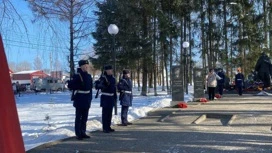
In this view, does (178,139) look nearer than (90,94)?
Yes

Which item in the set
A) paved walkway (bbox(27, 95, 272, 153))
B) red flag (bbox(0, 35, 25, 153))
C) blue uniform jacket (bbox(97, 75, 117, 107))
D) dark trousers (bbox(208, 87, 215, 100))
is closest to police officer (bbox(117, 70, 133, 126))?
paved walkway (bbox(27, 95, 272, 153))

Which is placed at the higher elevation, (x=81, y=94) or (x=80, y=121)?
(x=81, y=94)

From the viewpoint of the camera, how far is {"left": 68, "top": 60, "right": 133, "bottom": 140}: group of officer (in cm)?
897

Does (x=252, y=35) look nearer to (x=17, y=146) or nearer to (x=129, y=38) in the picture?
(x=129, y=38)

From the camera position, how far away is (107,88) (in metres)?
10.3

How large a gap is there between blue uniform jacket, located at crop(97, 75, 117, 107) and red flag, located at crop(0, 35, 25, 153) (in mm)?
8077

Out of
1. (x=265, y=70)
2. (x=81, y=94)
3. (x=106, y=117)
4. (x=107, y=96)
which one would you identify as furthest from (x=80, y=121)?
(x=265, y=70)

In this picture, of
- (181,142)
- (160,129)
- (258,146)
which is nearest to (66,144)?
(181,142)

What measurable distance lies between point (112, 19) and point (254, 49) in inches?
739

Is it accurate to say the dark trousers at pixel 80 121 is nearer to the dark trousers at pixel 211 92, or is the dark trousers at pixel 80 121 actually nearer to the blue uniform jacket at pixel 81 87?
the blue uniform jacket at pixel 81 87

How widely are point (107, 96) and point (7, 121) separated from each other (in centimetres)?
821

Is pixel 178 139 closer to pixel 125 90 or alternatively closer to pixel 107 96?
pixel 107 96

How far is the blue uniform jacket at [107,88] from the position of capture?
1015 centimetres

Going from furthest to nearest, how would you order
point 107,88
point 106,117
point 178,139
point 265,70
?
point 265,70 → point 107,88 → point 106,117 → point 178,139
